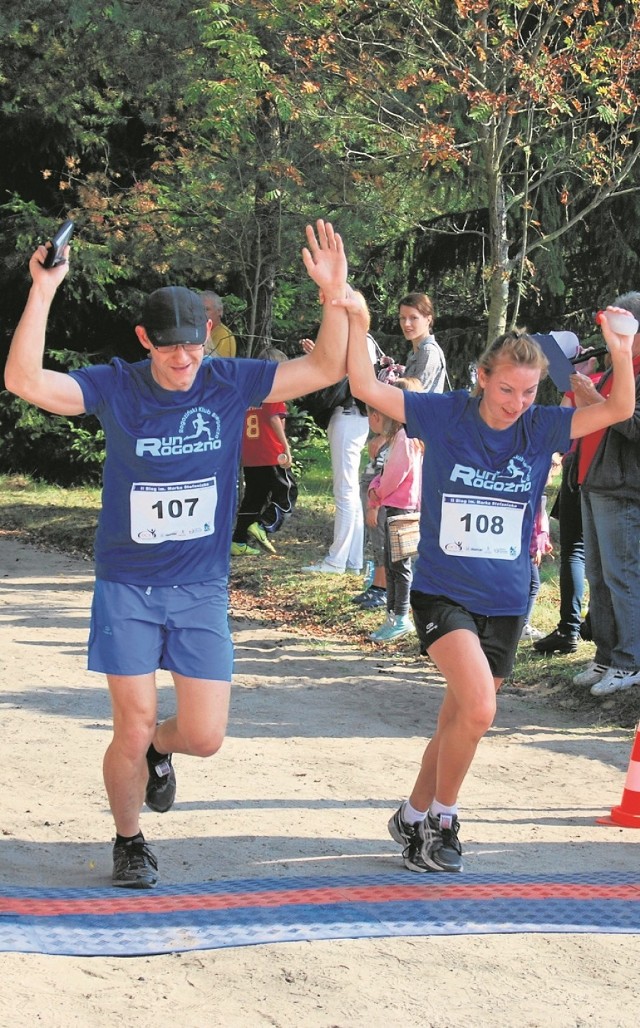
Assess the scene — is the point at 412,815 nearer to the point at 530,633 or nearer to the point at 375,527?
the point at 530,633

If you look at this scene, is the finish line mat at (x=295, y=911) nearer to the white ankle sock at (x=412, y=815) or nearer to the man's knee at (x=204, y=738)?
the white ankle sock at (x=412, y=815)

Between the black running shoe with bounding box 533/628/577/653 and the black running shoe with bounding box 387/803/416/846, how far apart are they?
11.7 ft

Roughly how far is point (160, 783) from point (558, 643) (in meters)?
3.92

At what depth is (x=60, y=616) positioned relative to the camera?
1039 centimetres

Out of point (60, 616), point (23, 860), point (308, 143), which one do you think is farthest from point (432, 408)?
point (308, 143)

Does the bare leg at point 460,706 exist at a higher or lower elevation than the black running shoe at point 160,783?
higher

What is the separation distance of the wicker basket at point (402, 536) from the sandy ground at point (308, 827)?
719 millimetres

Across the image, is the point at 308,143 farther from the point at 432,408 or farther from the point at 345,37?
the point at 432,408

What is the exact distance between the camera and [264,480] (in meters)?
12.3

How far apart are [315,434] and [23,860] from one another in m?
12.5

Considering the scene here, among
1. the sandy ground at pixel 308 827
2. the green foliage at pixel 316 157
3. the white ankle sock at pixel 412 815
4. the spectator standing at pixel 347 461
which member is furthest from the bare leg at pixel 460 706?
the green foliage at pixel 316 157

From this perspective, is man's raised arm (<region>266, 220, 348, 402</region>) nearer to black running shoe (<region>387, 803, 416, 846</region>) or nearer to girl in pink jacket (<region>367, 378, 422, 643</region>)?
black running shoe (<region>387, 803, 416, 846</region>)

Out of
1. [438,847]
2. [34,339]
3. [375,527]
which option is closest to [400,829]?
[438,847]

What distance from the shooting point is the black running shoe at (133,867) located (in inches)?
194
